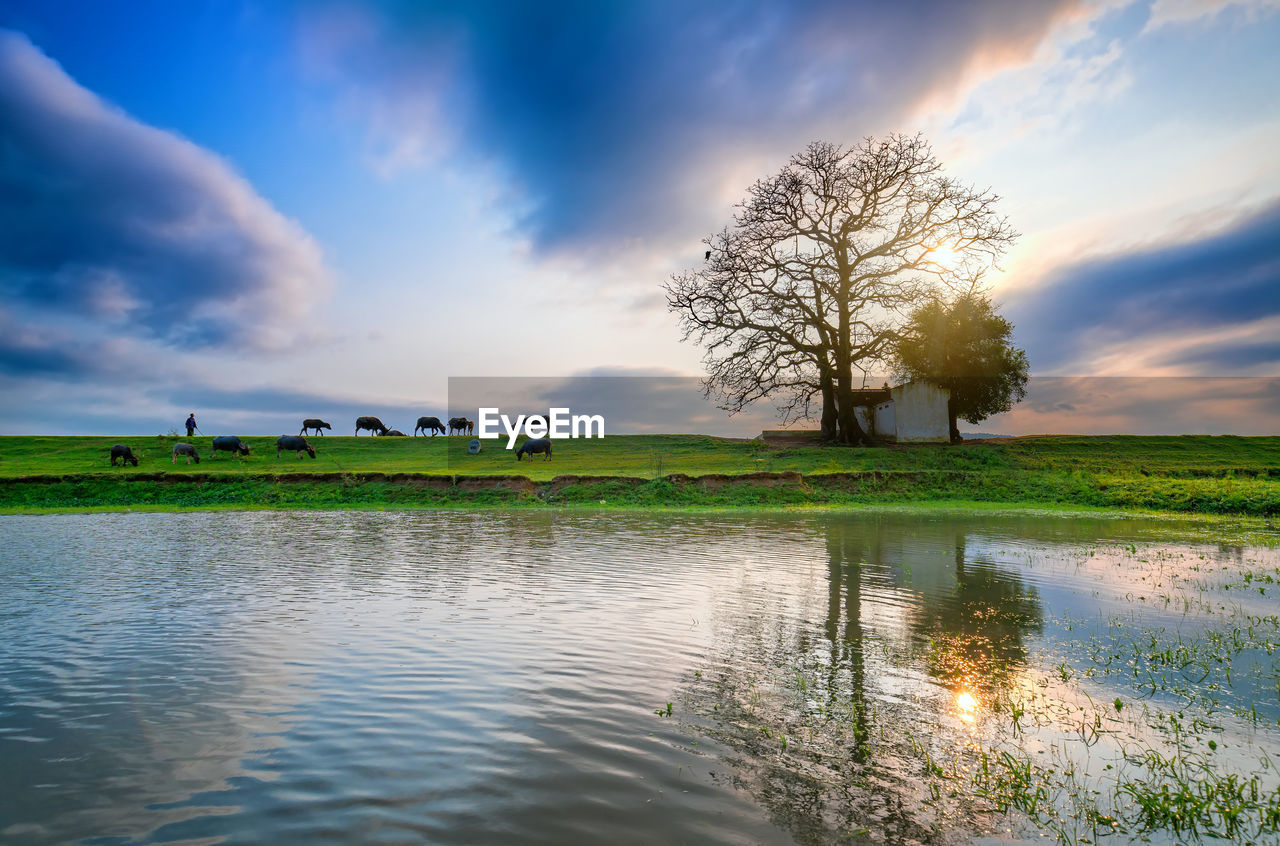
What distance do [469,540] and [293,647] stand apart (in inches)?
401

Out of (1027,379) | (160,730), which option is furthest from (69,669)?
(1027,379)

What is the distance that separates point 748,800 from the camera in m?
4.48

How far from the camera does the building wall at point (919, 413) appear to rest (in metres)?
48.2

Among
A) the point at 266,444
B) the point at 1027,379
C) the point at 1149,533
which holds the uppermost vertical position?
the point at 1027,379

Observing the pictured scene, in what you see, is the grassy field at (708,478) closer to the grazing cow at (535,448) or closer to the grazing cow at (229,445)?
the grazing cow at (535,448)

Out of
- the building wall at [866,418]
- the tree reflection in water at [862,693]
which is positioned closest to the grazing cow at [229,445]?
the building wall at [866,418]

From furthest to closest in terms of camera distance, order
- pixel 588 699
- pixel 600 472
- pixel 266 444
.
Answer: pixel 266 444 → pixel 600 472 → pixel 588 699

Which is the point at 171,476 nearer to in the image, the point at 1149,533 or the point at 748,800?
the point at 748,800

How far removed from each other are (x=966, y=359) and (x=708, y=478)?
86.6 feet

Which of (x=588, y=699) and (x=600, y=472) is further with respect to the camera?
(x=600, y=472)

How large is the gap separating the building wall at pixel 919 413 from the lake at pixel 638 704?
3533cm

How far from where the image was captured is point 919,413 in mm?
48344

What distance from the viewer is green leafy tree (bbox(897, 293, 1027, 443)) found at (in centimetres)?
4759

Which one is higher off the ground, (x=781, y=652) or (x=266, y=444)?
(x=266, y=444)
